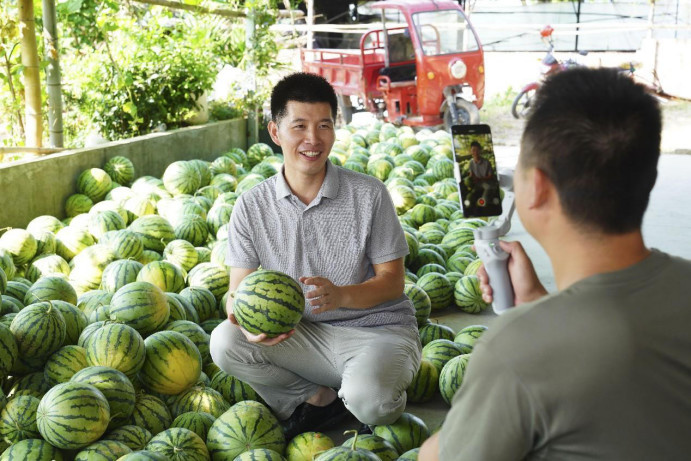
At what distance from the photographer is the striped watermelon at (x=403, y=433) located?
2924 millimetres

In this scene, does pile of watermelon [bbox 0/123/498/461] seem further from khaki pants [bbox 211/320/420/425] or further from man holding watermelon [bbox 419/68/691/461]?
man holding watermelon [bbox 419/68/691/461]

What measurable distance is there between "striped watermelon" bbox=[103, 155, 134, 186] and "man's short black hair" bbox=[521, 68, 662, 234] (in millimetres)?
5491

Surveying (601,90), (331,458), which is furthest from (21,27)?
(601,90)

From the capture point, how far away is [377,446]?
8.93 feet

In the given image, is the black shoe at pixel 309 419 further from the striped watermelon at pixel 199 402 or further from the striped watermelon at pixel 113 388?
the striped watermelon at pixel 113 388

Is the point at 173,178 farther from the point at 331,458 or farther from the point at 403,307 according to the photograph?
the point at 331,458

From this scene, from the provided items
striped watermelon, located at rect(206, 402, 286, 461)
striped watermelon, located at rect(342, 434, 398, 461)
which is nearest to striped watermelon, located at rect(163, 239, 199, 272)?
striped watermelon, located at rect(206, 402, 286, 461)

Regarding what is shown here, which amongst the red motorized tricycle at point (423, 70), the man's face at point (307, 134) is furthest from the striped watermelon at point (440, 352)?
the red motorized tricycle at point (423, 70)

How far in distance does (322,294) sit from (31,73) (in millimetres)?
4252

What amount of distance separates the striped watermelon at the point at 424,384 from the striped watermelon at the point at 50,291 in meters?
1.79

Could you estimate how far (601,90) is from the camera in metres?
1.35

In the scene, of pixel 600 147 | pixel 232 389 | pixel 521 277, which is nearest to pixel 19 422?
pixel 232 389

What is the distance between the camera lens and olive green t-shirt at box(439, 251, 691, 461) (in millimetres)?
1296

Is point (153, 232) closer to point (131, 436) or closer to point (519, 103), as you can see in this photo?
point (131, 436)
